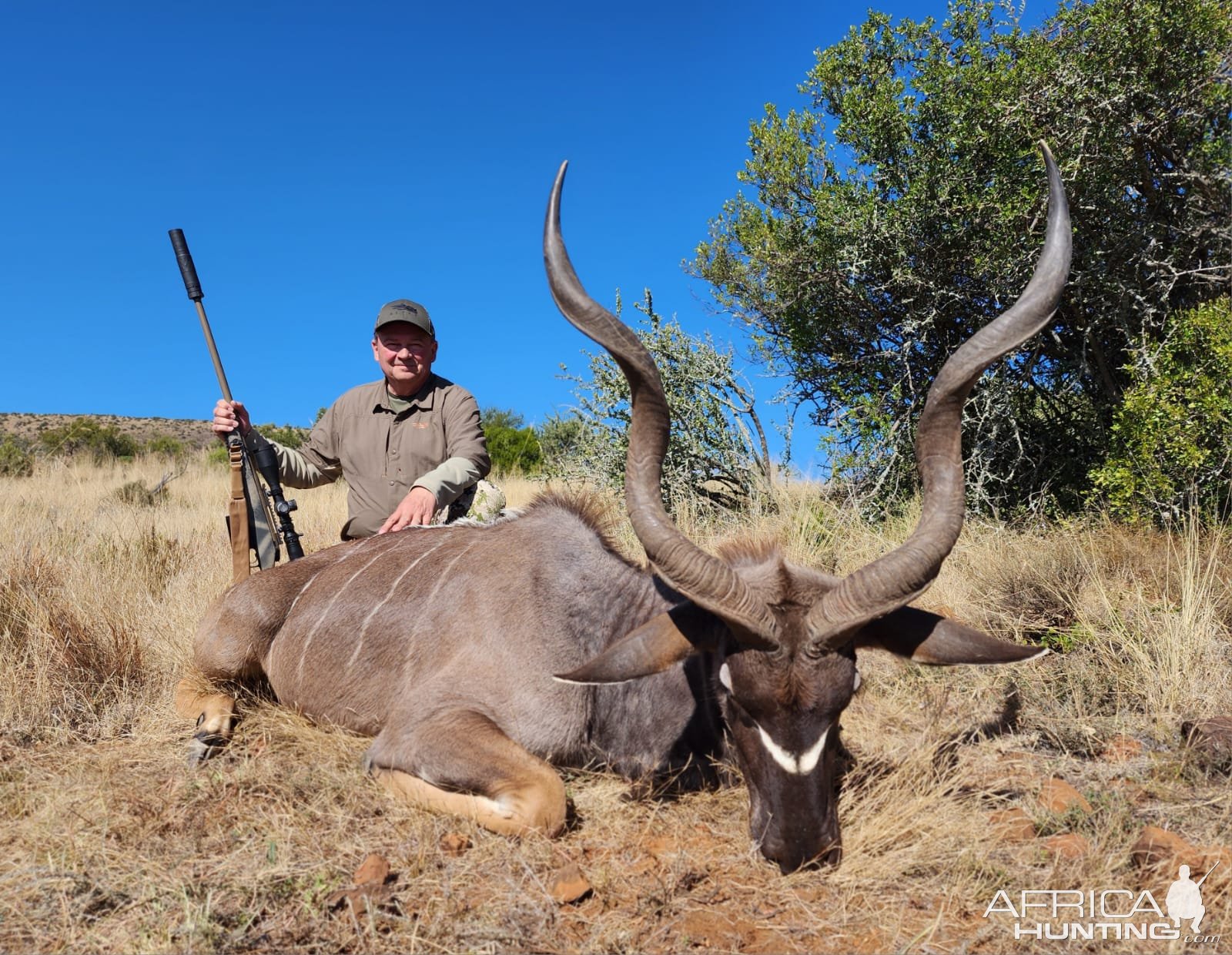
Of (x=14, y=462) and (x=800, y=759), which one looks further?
(x=14, y=462)

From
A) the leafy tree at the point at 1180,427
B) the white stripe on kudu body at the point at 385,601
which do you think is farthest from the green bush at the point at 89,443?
the leafy tree at the point at 1180,427

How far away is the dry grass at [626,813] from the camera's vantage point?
2.65m

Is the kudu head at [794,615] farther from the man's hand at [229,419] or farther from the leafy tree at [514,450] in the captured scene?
the leafy tree at [514,450]

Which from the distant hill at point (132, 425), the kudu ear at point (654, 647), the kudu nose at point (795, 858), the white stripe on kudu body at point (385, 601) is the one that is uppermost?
the distant hill at point (132, 425)

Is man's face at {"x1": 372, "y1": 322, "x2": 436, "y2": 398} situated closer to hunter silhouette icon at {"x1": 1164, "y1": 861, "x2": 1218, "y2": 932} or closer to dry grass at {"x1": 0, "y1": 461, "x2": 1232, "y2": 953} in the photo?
dry grass at {"x1": 0, "y1": 461, "x2": 1232, "y2": 953}

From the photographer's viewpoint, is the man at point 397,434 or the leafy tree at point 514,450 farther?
the leafy tree at point 514,450

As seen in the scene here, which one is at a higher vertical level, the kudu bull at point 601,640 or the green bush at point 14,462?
the green bush at point 14,462

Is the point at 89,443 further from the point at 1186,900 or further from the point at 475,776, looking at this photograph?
the point at 1186,900

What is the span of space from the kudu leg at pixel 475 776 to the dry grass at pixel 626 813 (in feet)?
0.27

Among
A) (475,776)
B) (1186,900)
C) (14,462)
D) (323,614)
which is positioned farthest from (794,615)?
(14,462)

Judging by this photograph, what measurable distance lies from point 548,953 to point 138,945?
1242 mm

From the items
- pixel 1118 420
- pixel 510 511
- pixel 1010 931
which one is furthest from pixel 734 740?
pixel 1118 420

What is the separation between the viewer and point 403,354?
6.11m

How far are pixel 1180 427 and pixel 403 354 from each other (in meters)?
5.96
